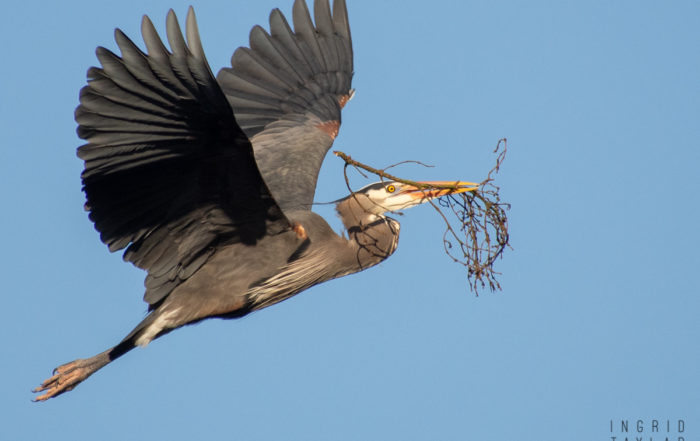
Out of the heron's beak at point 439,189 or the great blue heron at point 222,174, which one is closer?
the great blue heron at point 222,174

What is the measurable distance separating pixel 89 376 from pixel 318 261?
5.12 ft

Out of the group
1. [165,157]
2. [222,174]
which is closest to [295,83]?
[222,174]

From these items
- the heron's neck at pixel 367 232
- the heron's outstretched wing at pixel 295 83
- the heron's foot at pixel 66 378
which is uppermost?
the heron's outstretched wing at pixel 295 83

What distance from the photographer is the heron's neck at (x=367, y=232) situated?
6.17 m

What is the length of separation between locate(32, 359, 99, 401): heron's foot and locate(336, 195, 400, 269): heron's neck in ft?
6.05

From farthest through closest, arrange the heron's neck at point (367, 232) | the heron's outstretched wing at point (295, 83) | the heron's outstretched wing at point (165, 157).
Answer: the heron's outstretched wing at point (295, 83), the heron's neck at point (367, 232), the heron's outstretched wing at point (165, 157)

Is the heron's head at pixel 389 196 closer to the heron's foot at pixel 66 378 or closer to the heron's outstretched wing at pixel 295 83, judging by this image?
the heron's outstretched wing at pixel 295 83

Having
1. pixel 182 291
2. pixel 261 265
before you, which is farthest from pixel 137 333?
pixel 261 265

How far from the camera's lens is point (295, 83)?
299 inches

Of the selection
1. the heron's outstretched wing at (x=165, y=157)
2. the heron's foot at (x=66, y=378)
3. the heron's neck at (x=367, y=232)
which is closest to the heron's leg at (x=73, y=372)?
the heron's foot at (x=66, y=378)

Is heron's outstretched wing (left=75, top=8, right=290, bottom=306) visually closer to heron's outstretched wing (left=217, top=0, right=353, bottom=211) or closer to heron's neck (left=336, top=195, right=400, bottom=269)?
heron's neck (left=336, top=195, right=400, bottom=269)

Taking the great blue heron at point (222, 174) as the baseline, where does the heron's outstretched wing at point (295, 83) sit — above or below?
above

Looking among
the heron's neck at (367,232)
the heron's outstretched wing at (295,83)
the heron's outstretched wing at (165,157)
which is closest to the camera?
the heron's outstretched wing at (165,157)

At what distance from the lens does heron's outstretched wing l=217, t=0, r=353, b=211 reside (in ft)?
23.5
